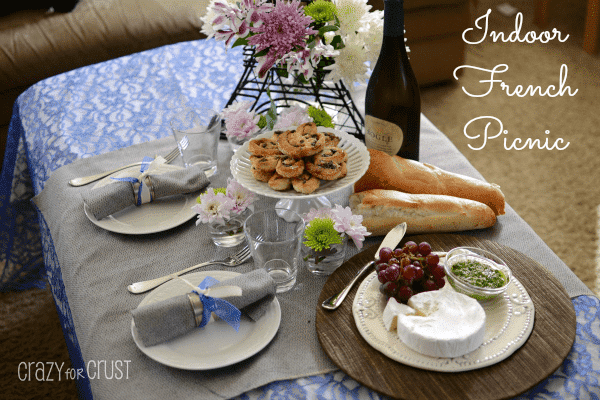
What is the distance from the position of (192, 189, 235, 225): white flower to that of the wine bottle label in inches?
13.3

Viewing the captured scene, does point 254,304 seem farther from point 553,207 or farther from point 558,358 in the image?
point 553,207

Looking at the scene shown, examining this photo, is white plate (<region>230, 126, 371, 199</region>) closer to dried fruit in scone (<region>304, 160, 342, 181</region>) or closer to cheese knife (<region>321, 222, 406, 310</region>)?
dried fruit in scone (<region>304, 160, 342, 181</region>)

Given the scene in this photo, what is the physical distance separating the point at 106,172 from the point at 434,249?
764 millimetres

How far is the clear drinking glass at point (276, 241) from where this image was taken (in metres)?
0.83

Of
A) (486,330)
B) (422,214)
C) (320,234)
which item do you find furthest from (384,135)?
(486,330)

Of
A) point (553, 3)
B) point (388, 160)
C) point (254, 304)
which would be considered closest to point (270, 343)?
point (254, 304)

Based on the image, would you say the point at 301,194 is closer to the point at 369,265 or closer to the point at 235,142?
the point at 369,265

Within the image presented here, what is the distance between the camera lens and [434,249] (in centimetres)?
90

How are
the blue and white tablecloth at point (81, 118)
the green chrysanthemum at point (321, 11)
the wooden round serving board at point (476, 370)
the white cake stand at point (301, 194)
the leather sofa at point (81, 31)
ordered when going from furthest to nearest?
the leather sofa at point (81, 31), the blue and white tablecloth at point (81, 118), the green chrysanthemum at point (321, 11), the white cake stand at point (301, 194), the wooden round serving board at point (476, 370)

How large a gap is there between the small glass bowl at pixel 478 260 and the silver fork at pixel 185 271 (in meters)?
0.36

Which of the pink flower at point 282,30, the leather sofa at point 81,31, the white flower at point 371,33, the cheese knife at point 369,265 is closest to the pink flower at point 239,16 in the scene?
→ the pink flower at point 282,30

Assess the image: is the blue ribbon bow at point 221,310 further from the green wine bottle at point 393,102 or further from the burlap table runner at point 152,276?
the green wine bottle at point 393,102

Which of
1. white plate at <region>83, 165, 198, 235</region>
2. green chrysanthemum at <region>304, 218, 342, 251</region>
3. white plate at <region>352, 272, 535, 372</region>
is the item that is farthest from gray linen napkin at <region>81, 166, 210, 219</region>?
white plate at <region>352, 272, 535, 372</region>

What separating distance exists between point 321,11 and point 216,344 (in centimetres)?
66
